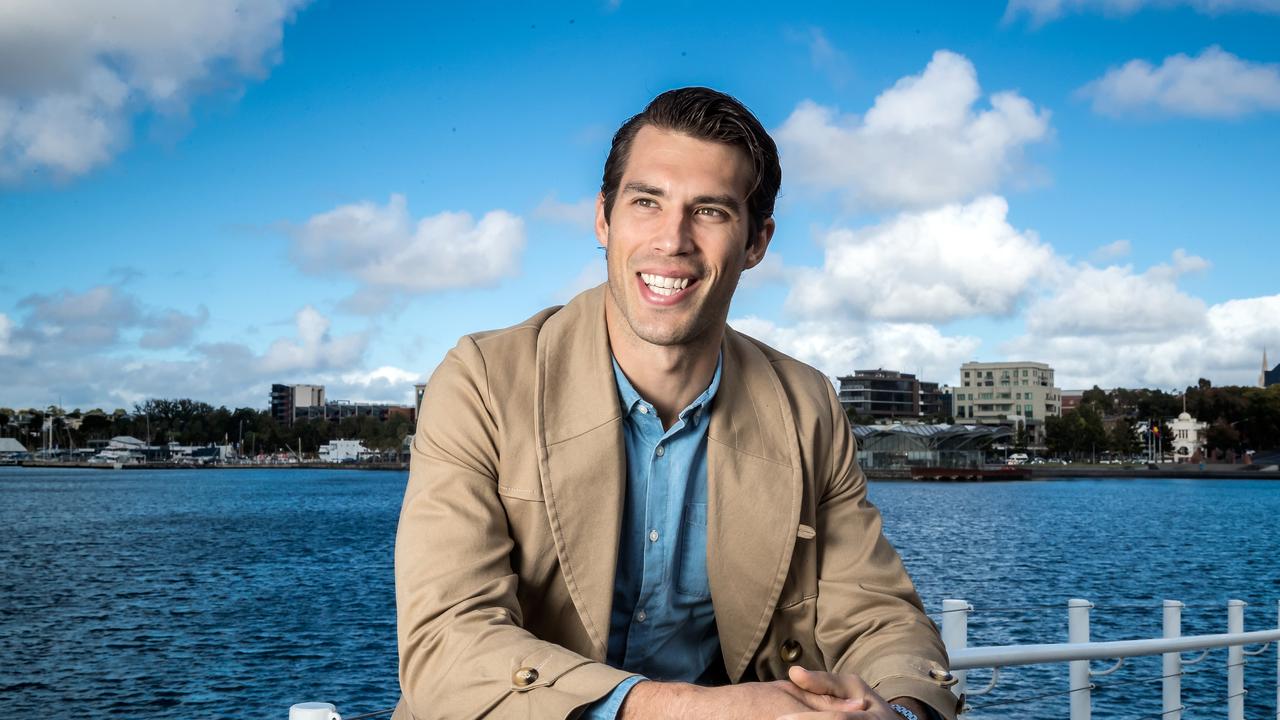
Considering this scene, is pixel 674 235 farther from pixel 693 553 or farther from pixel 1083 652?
pixel 1083 652

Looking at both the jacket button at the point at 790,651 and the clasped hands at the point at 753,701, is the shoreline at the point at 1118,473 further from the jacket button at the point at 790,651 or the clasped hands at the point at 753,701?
the clasped hands at the point at 753,701

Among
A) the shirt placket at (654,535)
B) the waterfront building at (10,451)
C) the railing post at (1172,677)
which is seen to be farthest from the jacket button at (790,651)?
the waterfront building at (10,451)

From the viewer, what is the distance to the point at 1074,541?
177ft

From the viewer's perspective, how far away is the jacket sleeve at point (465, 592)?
162 centimetres

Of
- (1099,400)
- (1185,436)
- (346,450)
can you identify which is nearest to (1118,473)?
(1185,436)

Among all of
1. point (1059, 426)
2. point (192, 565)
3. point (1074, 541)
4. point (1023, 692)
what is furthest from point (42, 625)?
point (1059, 426)

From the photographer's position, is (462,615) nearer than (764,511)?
Yes

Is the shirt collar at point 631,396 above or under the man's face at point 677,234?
under

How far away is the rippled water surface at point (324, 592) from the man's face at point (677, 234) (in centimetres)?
292

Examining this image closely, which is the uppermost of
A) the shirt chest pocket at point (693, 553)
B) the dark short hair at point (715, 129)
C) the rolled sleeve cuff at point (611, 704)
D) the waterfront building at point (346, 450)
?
the dark short hair at point (715, 129)

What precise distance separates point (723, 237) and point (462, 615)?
2.69 ft

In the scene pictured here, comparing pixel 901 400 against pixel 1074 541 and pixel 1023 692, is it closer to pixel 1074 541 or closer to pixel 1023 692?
pixel 1074 541

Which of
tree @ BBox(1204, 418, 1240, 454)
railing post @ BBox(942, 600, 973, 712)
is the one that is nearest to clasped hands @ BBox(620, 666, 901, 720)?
railing post @ BBox(942, 600, 973, 712)

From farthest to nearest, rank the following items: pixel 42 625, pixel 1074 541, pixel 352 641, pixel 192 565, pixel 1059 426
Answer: pixel 1059 426 < pixel 1074 541 < pixel 192 565 < pixel 42 625 < pixel 352 641
